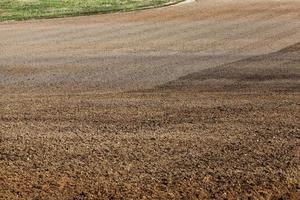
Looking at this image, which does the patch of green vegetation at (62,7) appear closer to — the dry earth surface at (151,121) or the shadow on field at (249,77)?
the dry earth surface at (151,121)

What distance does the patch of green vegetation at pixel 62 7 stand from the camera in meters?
35.4

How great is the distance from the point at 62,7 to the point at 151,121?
31338mm

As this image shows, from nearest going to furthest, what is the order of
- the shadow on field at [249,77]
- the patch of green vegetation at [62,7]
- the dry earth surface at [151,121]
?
the dry earth surface at [151,121], the shadow on field at [249,77], the patch of green vegetation at [62,7]

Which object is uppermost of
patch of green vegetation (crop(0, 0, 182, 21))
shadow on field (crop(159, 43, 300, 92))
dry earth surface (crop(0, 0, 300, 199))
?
dry earth surface (crop(0, 0, 300, 199))

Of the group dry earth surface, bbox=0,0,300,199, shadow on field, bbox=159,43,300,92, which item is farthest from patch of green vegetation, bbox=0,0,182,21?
shadow on field, bbox=159,43,300,92

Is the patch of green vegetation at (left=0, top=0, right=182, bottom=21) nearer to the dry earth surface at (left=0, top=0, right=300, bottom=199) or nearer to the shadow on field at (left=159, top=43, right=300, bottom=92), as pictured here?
the dry earth surface at (left=0, top=0, right=300, bottom=199)

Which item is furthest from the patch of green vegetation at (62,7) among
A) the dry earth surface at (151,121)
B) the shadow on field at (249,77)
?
the shadow on field at (249,77)

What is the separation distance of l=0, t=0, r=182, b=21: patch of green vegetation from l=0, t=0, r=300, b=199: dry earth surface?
49.0 ft

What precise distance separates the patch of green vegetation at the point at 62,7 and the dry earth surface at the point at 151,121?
49.0 feet

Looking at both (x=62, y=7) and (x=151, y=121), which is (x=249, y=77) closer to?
(x=151, y=121)

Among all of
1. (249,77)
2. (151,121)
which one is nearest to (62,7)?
(249,77)

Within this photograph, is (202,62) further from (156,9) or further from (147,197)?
(156,9)

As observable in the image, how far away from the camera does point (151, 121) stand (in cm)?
955

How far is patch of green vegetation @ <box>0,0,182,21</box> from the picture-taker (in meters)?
35.4
